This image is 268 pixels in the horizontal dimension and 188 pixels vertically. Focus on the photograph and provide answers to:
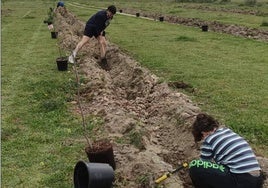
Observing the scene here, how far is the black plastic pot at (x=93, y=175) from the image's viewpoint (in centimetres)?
562

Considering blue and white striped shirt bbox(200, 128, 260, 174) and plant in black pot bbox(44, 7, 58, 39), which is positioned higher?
blue and white striped shirt bbox(200, 128, 260, 174)

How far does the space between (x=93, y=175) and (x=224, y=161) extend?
5.54 ft

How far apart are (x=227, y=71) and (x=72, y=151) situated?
23.4 ft

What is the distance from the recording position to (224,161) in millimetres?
5504

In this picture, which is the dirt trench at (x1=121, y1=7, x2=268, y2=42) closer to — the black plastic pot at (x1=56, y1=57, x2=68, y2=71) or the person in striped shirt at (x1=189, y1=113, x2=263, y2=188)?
the black plastic pot at (x1=56, y1=57, x2=68, y2=71)

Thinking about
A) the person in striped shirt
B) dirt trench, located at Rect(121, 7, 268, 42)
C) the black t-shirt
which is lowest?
dirt trench, located at Rect(121, 7, 268, 42)

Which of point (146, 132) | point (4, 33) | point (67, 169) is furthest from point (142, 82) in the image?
point (4, 33)

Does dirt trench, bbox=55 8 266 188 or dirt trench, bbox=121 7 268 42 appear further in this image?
dirt trench, bbox=121 7 268 42

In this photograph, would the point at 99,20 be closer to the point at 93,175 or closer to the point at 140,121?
the point at 140,121

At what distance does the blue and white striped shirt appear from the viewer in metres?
5.43

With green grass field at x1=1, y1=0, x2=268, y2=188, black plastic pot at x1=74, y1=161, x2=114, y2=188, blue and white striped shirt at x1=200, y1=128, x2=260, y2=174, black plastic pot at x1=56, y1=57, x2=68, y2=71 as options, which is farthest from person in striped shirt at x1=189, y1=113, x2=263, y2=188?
black plastic pot at x1=56, y1=57, x2=68, y2=71

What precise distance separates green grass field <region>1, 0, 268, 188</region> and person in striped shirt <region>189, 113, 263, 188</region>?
180 cm

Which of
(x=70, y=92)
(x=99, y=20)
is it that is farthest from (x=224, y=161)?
(x=99, y=20)

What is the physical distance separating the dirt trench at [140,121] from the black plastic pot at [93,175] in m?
0.35
